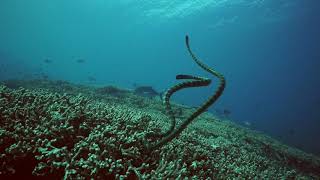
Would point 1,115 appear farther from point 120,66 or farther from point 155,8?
point 120,66

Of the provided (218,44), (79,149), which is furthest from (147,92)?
(218,44)

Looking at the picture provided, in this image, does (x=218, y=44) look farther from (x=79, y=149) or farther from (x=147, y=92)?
(x=79, y=149)

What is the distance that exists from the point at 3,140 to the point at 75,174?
36.8 inches

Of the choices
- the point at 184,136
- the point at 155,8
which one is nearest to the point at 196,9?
the point at 155,8

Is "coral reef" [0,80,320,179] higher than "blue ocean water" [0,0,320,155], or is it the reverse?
"blue ocean water" [0,0,320,155]

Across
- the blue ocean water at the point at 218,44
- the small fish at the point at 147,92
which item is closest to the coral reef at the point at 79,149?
the small fish at the point at 147,92

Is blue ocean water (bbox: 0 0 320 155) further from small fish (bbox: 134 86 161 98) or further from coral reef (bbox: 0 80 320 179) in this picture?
coral reef (bbox: 0 80 320 179)

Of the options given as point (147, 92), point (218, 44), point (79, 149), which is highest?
point (218, 44)

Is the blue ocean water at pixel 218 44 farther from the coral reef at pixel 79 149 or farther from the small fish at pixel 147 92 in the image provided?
the coral reef at pixel 79 149

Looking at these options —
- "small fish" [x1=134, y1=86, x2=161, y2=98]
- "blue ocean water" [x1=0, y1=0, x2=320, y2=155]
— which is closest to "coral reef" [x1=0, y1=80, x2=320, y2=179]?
"small fish" [x1=134, y1=86, x2=161, y2=98]

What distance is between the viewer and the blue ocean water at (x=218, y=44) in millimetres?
44562

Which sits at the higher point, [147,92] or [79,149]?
[147,92]

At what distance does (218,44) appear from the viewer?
299 ft

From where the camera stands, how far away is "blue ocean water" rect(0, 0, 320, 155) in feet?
146
